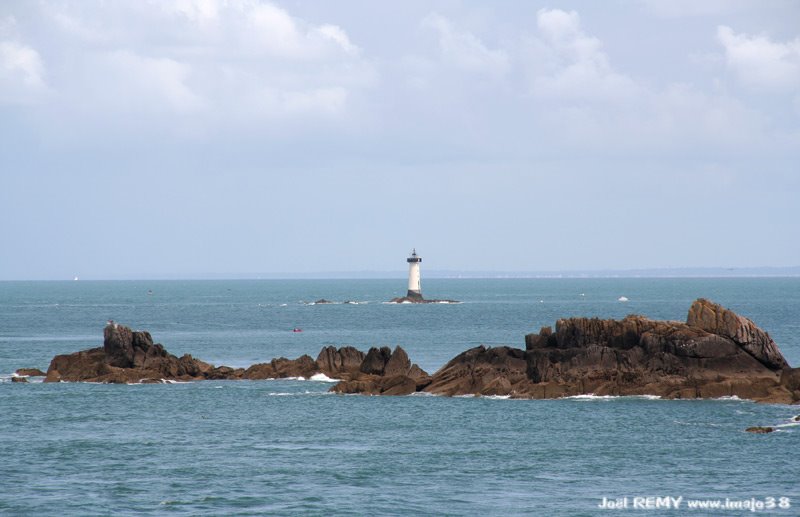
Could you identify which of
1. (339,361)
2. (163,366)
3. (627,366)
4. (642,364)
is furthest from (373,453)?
(163,366)

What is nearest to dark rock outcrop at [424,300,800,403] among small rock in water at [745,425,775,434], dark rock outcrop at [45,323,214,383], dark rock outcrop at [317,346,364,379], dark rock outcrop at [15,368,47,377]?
small rock in water at [745,425,775,434]

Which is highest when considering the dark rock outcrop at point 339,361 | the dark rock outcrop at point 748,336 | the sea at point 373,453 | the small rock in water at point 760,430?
the dark rock outcrop at point 748,336

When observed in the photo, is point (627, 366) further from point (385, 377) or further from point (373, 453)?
point (373, 453)

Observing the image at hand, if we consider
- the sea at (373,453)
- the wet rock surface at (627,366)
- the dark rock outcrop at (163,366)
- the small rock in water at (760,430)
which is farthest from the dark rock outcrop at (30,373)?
the small rock in water at (760,430)

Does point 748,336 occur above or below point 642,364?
above

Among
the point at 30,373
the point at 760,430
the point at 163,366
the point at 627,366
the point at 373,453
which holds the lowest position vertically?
the point at 373,453

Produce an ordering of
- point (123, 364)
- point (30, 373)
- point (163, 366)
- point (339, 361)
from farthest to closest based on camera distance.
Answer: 1. point (30, 373)
2. point (339, 361)
3. point (123, 364)
4. point (163, 366)

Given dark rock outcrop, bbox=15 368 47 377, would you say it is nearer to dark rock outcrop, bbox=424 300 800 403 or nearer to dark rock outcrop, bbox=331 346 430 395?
dark rock outcrop, bbox=331 346 430 395

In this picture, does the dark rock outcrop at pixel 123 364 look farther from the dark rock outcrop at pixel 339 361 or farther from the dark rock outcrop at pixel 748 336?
the dark rock outcrop at pixel 748 336

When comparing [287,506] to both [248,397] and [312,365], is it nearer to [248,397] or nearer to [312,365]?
[248,397]

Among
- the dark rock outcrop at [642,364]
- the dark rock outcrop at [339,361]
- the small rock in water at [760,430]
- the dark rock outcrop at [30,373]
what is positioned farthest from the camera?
the dark rock outcrop at [30,373]

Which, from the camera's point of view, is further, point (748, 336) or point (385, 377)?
point (385, 377)

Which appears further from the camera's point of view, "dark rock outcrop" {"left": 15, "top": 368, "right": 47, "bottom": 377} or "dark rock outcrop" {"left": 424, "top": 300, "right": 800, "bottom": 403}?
"dark rock outcrop" {"left": 15, "top": 368, "right": 47, "bottom": 377}

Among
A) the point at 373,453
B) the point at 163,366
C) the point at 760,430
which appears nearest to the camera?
the point at 373,453
